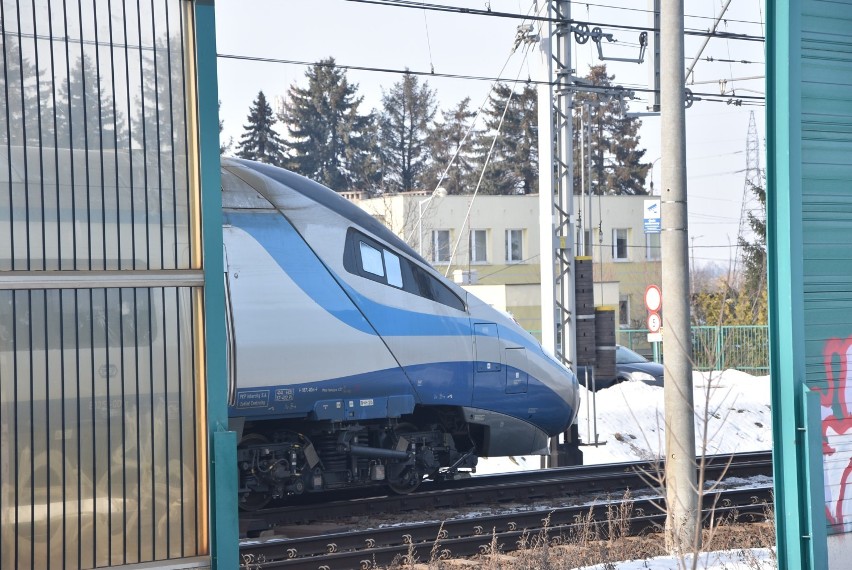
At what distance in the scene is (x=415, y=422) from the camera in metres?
11.4

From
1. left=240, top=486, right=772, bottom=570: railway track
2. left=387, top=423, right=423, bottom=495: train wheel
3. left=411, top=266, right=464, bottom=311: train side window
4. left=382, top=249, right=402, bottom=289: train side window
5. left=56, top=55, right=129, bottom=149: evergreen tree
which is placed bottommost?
left=240, top=486, right=772, bottom=570: railway track

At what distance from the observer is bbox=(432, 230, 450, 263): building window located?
46781 millimetres

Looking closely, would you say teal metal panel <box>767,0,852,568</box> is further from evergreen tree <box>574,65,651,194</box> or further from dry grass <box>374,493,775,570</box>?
evergreen tree <box>574,65,651,194</box>

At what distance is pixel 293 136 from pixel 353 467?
158ft

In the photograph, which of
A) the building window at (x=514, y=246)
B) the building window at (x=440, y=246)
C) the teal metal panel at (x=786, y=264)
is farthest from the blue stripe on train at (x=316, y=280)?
the building window at (x=514, y=246)

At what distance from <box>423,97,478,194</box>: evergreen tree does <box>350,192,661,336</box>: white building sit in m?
13.3

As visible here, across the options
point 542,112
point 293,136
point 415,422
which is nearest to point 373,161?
point 293,136

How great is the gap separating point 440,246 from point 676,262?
39.6 metres

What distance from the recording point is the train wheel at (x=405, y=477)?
11.1 metres

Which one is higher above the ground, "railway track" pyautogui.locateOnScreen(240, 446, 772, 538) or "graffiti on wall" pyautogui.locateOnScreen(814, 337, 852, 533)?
"graffiti on wall" pyautogui.locateOnScreen(814, 337, 852, 533)

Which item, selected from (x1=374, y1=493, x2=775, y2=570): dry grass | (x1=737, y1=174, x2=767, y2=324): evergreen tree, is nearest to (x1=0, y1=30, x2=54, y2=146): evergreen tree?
(x1=374, y1=493, x2=775, y2=570): dry grass

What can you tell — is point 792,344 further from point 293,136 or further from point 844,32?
point 293,136

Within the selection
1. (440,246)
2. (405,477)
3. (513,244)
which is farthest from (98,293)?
(513,244)

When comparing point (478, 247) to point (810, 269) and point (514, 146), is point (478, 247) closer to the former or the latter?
point (514, 146)
